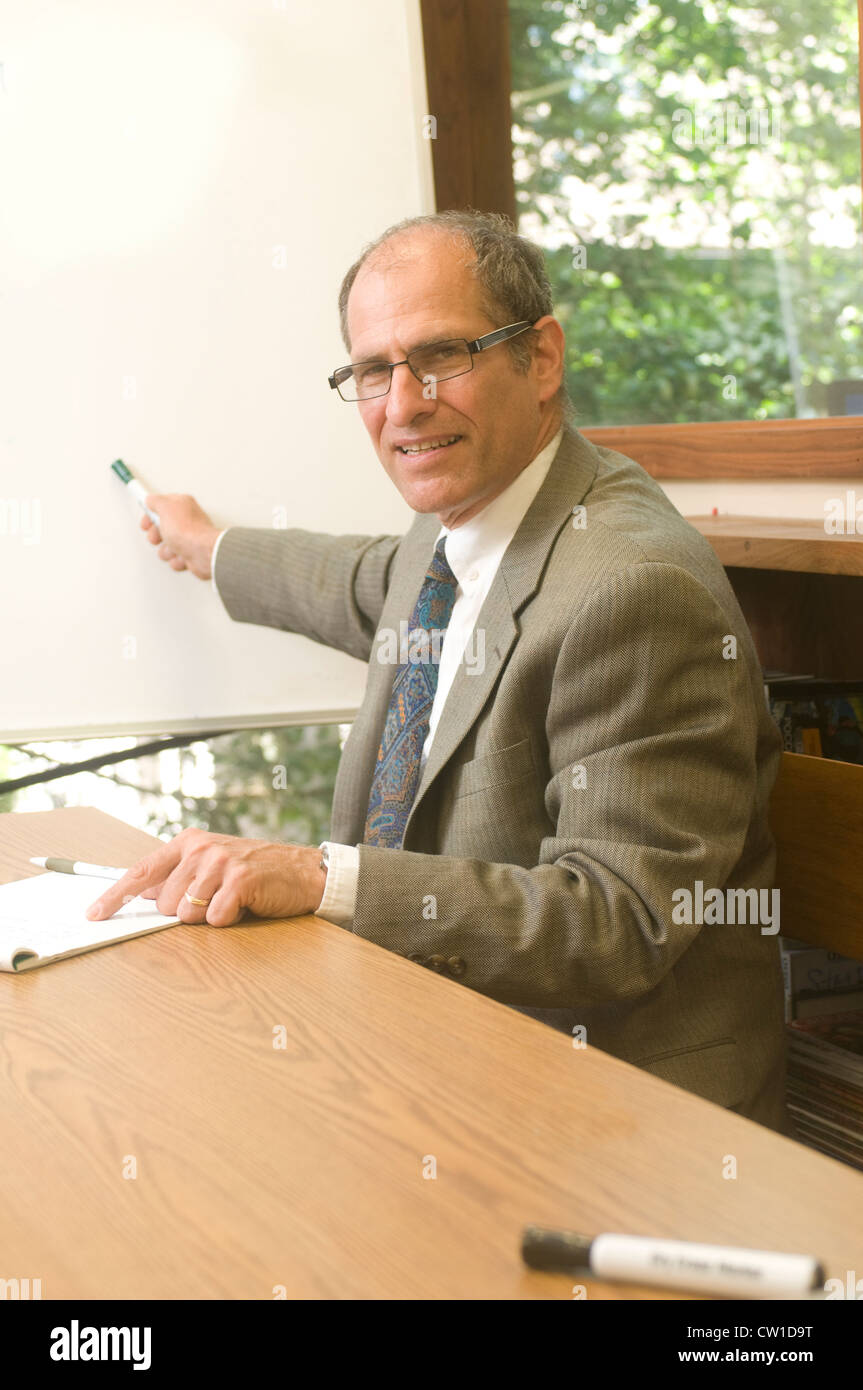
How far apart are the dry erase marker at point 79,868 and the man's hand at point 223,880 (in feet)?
0.41

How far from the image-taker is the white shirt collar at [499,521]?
59.4 inches

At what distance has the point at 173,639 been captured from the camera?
1.87m

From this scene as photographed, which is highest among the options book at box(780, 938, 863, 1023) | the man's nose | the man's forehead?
the man's forehead

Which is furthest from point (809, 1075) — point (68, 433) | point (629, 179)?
point (629, 179)

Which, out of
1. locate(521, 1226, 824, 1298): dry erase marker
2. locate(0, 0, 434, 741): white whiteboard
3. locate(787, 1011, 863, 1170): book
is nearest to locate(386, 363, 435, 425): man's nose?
locate(0, 0, 434, 741): white whiteboard

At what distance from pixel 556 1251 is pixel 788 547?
1018 mm

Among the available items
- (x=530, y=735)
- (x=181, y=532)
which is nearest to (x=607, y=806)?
(x=530, y=735)

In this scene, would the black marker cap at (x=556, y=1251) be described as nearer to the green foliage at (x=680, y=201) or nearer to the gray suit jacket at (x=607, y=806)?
the gray suit jacket at (x=607, y=806)

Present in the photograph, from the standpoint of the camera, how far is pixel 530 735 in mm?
1334

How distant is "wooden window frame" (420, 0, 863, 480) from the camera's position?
1.97 m

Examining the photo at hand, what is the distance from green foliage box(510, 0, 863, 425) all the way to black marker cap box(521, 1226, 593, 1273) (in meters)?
1.81

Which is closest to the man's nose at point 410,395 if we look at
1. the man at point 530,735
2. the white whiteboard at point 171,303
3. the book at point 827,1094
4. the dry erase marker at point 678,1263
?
the man at point 530,735

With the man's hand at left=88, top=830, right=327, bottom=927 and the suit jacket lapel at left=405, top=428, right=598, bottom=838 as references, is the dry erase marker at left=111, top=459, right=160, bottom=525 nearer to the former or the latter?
the suit jacket lapel at left=405, top=428, right=598, bottom=838
